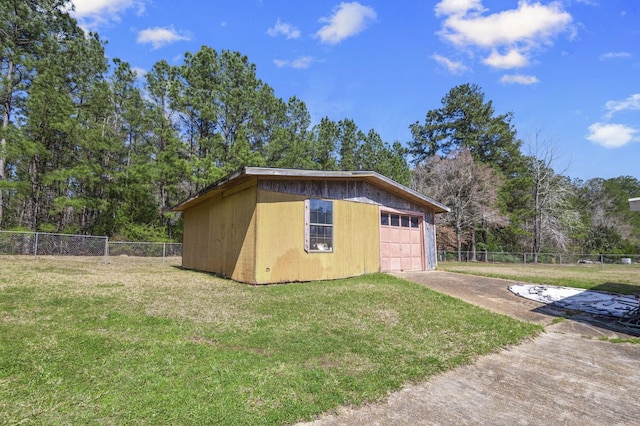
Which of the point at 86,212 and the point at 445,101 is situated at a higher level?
the point at 445,101

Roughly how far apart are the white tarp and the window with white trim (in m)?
4.97

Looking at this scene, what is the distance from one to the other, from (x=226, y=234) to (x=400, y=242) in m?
6.07

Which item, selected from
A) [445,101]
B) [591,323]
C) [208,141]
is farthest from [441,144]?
[591,323]

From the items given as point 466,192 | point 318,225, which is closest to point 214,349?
point 318,225

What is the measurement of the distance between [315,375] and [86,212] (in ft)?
81.3

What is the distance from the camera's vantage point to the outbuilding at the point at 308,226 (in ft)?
28.6

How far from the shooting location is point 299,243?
9086 mm

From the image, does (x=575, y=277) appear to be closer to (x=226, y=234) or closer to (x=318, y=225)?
(x=318, y=225)

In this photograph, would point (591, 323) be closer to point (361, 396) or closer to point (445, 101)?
point (361, 396)

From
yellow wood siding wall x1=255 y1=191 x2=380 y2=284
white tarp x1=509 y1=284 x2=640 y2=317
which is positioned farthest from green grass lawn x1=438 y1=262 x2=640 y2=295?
yellow wood siding wall x1=255 y1=191 x2=380 y2=284

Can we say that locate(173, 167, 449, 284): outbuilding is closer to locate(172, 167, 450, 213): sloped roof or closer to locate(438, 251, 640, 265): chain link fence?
locate(172, 167, 450, 213): sloped roof

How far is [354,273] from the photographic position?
10.1 m

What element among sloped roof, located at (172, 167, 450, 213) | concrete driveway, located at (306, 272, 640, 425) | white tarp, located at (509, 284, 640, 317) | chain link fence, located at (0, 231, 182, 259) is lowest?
concrete driveway, located at (306, 272, 640, 425)

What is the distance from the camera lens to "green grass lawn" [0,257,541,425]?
2.52 metres
